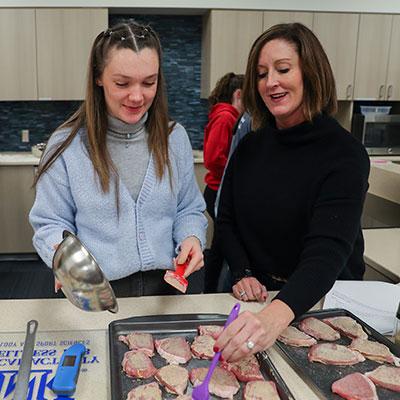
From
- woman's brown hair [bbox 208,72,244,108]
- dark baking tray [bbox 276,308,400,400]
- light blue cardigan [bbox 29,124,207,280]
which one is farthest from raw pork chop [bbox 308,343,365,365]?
woman's brown hair [bbox 208,72,244,108]

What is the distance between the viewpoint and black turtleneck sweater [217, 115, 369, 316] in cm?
102

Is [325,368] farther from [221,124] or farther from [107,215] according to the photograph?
[221,124]

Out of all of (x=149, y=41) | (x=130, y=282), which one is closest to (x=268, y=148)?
(x=149, y=41)

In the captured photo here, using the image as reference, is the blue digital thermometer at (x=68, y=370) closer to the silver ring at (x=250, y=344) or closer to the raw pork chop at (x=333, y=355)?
the silver ring at (x=250, y=344)

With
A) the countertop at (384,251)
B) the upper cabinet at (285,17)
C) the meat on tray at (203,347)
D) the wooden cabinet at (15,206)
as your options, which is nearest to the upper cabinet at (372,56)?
the upper cabinet at (285,17)

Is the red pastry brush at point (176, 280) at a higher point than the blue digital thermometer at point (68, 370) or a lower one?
higher

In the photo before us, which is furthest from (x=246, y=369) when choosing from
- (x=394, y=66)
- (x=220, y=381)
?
(x=394, y=66)

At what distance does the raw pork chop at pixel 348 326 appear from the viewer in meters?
1.04

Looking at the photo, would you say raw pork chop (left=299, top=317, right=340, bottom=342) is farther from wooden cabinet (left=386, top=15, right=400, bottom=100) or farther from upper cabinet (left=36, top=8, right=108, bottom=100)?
wooden cabinet (left=386, top=15, right=400, bottom=100)

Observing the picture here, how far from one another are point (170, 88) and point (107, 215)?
3.13 metres

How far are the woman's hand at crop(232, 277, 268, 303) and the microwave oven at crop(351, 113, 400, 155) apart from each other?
9.87 feet

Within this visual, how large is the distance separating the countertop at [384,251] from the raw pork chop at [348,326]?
0.54 metres

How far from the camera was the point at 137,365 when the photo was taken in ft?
2.97

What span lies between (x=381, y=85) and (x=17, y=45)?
3.03 metres
